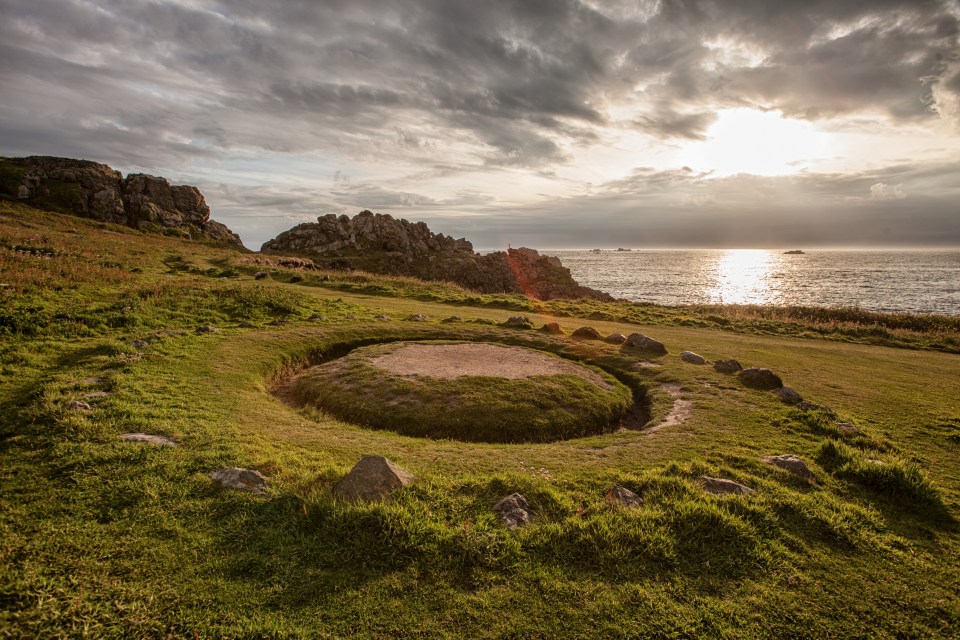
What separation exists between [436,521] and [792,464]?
28.2 feet

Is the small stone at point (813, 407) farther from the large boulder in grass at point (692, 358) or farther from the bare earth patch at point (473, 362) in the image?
the bare earth patch at point (473, 362)

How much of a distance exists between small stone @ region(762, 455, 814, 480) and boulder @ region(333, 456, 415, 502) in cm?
867

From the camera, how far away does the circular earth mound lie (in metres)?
13.0

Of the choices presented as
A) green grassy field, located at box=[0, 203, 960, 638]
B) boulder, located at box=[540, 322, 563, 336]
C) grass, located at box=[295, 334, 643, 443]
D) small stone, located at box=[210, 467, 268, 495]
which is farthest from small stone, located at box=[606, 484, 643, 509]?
boulder, located at box=[540, 322, 563, 336]

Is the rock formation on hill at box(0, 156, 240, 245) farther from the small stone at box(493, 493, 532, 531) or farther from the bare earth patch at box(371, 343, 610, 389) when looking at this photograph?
the small stone at box(493, 493, 532, 531)

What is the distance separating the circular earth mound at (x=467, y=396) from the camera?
1298cm

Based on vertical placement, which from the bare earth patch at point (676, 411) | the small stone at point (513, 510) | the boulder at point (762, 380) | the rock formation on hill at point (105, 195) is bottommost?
the bare earth patch at point (676, 411)

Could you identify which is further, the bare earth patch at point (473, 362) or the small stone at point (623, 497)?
the bare earth patch at point (473, 362)

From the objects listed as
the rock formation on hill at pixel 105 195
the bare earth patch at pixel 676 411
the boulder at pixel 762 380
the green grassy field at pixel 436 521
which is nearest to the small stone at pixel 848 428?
the green grassy field at pixel 436 521

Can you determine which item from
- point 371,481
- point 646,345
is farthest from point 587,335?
point 371,481

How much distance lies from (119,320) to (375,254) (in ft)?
272

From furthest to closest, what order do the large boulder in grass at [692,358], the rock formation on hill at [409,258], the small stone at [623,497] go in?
the rock formation on hill at [409,258], the large boulder in grass at [692,358], the small stone at [623,497]

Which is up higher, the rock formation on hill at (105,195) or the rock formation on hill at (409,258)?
the rock formation on hill at (105,195)

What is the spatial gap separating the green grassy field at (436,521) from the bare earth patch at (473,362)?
3955mm
